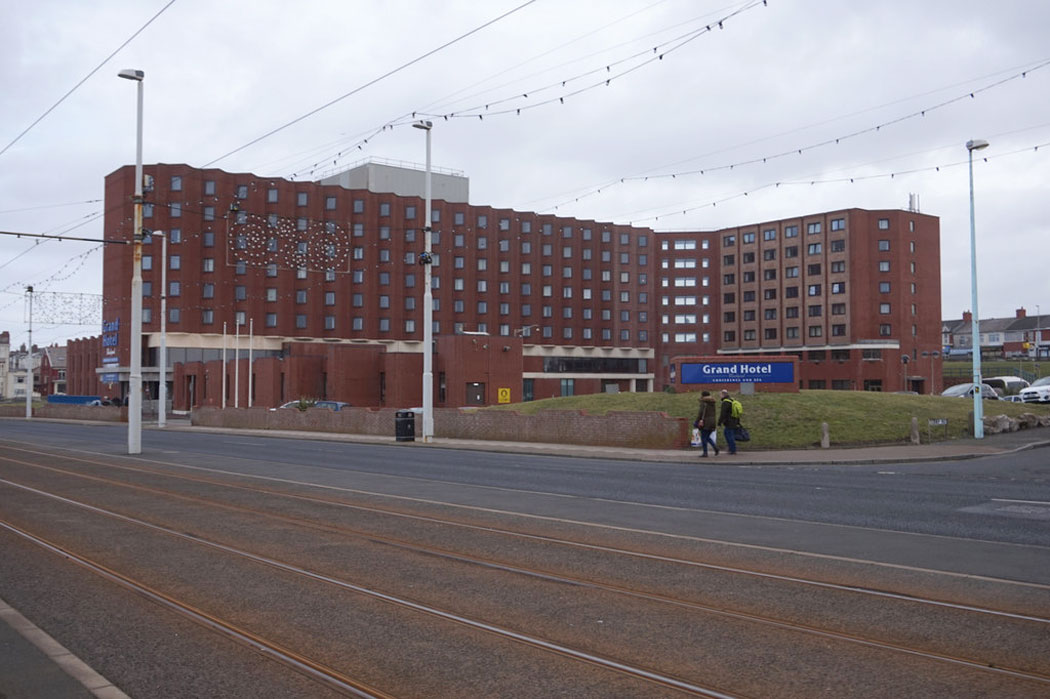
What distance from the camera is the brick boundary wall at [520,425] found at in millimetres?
27594

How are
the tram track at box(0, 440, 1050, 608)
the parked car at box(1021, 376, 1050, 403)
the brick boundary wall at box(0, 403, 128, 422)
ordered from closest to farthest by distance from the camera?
the tram track at box(0, 440, 1050, 608)
the parked car at box(1021, 376, 1050, 403)
the brick boundary wall at box(0, 403, 128, 422)

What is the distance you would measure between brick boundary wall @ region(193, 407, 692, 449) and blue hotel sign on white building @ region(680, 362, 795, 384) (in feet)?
21.4

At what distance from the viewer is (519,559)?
30.8 ft

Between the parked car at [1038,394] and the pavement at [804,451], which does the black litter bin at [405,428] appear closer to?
the pavement at [804,451]

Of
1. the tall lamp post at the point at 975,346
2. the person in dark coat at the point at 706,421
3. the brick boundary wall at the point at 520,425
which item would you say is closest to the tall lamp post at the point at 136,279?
the brick boundary wall at the point at 520,425

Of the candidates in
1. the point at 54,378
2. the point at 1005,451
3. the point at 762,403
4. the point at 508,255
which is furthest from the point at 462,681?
the point at 54,378

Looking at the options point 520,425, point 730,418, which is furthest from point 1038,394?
point 520,425

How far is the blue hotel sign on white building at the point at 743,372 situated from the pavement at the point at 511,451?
24.7ft

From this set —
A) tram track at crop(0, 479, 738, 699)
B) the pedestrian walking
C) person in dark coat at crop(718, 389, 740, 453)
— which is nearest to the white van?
the pedestrian walking

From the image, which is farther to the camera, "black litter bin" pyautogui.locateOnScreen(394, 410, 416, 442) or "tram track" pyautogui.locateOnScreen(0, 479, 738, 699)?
"black litter bin" pyautogui.locateOnScreen(394, 410, 416, 442)

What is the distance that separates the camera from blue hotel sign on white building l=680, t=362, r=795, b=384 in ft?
112

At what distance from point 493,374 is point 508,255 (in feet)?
120

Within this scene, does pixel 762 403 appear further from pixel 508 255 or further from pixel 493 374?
pixel 508 255

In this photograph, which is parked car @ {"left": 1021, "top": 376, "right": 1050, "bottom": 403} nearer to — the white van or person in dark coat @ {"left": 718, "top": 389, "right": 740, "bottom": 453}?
the white van
